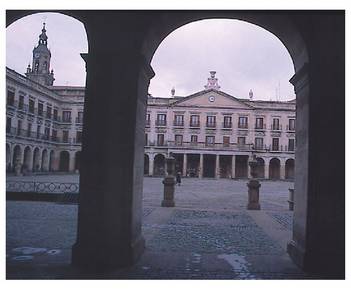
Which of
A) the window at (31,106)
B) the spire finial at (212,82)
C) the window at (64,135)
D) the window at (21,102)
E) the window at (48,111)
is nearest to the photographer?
the window at (21,102)

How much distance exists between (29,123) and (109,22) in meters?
42.2

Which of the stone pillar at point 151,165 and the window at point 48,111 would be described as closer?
the window at point 48,111

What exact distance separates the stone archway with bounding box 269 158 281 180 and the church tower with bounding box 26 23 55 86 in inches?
1479

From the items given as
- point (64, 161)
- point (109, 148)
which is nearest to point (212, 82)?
point (64, 161)

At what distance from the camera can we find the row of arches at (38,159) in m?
37.8

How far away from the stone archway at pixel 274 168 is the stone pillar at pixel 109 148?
49.6 metres

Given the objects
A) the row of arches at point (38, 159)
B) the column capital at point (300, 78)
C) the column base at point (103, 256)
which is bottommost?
the column base at point (103, 256)

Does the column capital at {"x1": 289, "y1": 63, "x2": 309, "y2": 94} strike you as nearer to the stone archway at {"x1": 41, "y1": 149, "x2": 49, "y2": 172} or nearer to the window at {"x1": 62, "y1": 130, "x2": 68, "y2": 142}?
the stone archway at {"x1": 41, "y1": 149, "x2": 49, "y2": 172}

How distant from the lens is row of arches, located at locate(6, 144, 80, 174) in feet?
124

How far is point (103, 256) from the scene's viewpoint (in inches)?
185

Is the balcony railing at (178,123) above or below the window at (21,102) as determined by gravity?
below

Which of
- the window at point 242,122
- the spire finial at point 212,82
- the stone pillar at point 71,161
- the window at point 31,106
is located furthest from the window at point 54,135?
the window at point 242,122

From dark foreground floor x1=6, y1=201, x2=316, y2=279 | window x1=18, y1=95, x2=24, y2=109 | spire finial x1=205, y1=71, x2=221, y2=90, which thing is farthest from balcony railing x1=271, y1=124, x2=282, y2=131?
dark foreground floor x1=6, y1=201, x2=316, y2=279

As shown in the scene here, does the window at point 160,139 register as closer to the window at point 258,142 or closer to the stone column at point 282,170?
the window at point 258,142
